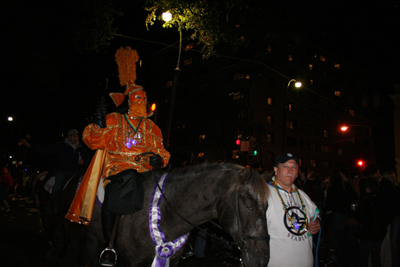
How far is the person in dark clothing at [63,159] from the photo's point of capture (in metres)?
6.19

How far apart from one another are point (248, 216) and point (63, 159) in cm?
536

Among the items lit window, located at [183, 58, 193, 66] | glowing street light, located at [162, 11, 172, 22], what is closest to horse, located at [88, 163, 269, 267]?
glowing street light, located at [162, 11, 172, 22]

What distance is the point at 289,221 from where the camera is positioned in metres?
3.28

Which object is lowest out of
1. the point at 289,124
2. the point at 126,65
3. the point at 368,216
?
the point at 368,216

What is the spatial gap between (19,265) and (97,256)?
3108mm

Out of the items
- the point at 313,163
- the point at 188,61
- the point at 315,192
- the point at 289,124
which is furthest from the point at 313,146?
the point at 315,192

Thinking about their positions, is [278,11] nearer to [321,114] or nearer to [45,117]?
[45,117]

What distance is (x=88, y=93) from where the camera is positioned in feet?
40.8

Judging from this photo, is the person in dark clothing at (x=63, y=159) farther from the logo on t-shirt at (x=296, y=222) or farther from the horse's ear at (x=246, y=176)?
the logo on t-shirt at (x=296, y=222)

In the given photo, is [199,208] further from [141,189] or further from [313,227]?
[313,227]

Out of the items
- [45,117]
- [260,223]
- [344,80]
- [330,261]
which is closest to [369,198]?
[330,261]

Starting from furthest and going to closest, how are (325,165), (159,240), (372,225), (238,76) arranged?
(325,165)
(238,76)
(372,225)
(159,240)

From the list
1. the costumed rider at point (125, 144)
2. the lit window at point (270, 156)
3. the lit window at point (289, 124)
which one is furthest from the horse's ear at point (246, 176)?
the lit window at point (289, 124)

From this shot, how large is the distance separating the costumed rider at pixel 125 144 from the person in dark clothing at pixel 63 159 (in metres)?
2.93
